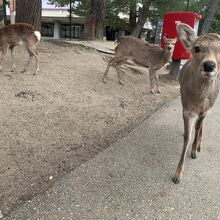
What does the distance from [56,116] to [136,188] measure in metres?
2.09

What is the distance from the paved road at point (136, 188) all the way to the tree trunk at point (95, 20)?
9.30 m

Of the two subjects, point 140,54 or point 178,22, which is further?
point 178,22

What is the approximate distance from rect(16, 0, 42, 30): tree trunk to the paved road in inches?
243

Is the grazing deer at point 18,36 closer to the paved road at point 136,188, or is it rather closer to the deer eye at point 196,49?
the paved road at point 136,188

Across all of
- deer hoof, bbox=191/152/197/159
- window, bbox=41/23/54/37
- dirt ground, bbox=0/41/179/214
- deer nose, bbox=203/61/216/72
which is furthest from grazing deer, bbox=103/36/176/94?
window, bbox=41/23/54/37

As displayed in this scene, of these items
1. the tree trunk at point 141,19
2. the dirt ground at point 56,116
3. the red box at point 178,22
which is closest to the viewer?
the dirt ground at point 56,116

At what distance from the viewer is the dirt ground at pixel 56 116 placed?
12.1 feet

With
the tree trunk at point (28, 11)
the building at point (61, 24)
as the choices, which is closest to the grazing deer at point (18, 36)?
the tree trunk at point (28, 11)

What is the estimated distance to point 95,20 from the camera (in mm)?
13312

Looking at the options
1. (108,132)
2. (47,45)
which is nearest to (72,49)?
(47,45)

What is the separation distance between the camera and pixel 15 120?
4.71 meters

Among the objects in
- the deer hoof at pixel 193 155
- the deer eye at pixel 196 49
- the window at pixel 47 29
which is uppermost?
the deer eye at pixel 196 49

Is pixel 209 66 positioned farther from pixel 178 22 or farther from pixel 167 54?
pixel 178 22

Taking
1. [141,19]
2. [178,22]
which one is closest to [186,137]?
[178,22]
